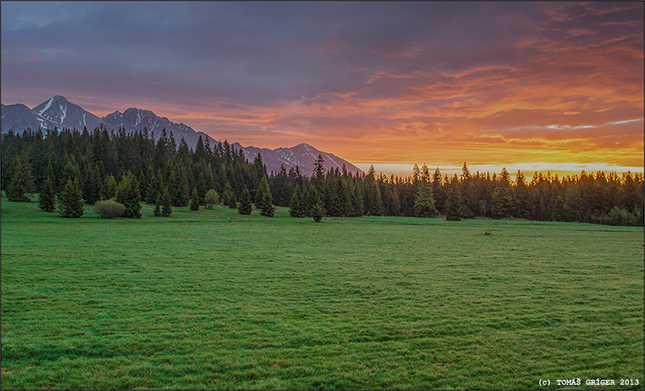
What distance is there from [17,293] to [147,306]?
18.7 ft

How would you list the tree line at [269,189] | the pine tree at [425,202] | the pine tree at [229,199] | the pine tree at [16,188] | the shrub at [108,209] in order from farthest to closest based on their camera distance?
1. the pine tree at [425,202]
2. the pine tree at [229,199]
3. the tree line at [269,189]
4. the pine tree at [16,188]
5. the shrub at [108,209]

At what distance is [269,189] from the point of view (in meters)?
90.1

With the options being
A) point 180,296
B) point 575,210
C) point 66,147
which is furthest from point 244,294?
point 66,147

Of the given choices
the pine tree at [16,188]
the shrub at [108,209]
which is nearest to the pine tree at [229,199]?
the shrub at [108,209]

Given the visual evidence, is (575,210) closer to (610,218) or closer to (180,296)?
(610,218)

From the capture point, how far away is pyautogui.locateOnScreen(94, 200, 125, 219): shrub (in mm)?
55094

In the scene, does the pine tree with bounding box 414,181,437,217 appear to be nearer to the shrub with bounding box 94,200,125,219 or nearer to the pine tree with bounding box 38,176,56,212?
the shrub with bounding box 94,200,125,219

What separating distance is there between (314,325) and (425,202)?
304 feet

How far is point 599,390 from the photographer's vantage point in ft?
22.2

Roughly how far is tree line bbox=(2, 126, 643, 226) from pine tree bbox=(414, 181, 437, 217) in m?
0.29

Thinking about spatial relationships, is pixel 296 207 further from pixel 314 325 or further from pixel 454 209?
pixel 314 325

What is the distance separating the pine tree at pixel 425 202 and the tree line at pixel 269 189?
0.94ft

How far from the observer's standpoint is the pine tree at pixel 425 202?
9729cm

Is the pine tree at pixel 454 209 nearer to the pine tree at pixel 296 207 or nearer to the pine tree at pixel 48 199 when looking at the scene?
the pine tree at pixel 296 207
